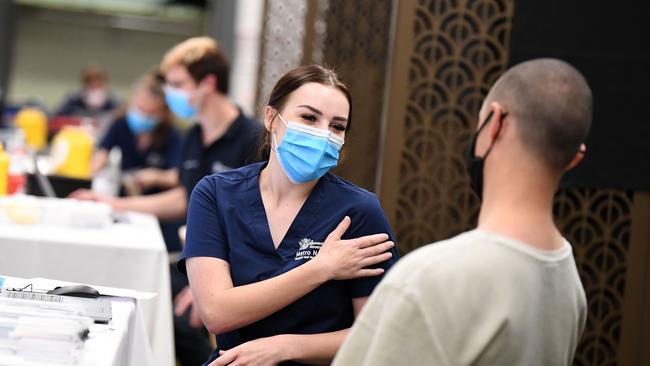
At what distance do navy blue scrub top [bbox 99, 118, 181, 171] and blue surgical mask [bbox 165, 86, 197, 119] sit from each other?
1.12m

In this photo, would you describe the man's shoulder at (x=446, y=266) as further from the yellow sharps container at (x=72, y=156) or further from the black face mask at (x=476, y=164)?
the yellow sharps container at (x=72, y=156)

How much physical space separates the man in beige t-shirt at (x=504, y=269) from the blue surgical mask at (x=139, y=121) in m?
3.95

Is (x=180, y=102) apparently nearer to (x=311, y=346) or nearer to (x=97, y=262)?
(x=97, y=262)

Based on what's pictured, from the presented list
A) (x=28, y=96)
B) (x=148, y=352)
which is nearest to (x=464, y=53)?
(x=148, y=352)

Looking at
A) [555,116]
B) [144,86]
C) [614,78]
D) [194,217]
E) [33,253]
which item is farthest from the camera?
[144,86]

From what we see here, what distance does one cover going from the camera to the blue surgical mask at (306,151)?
7.52ft

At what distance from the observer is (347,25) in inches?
159

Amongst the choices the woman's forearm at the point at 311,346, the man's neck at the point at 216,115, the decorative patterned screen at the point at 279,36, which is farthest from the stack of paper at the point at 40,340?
the decorative patterned screen at the point at 279,36

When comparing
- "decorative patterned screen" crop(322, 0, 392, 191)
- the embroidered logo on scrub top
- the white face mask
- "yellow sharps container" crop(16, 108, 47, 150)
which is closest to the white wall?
the white face mask

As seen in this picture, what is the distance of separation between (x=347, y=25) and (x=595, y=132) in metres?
1.15

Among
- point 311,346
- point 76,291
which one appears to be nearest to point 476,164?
point 311,346

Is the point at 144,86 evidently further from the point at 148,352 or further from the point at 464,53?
the point at 148,352

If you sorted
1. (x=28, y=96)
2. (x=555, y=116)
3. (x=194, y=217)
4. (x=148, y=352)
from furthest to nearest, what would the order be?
(x=28, y=96), (x=148, y=352), (x=194, y=217), (x=555, y=116)

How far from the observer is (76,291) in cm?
223
